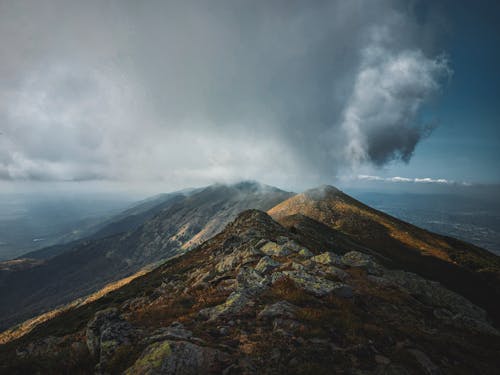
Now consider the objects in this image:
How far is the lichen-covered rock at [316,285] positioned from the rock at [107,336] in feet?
36.5

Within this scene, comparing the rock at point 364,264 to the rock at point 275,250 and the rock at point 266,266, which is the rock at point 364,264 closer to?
the rock at point 275,250

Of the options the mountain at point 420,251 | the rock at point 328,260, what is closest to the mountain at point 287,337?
the rock at point 328,260

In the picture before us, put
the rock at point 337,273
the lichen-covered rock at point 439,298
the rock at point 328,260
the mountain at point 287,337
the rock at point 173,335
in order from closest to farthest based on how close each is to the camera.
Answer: the mountain at point 287,337 → the rock at point 173,335 → the lichen-covered rock at point 439,298 → the rock at point 337,273 → the rock at point 328,260

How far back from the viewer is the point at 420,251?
112812mm

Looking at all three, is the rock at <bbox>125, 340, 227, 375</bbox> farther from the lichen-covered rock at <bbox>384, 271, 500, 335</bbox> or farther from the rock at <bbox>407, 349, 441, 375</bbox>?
the lichen-covered rock at <bbox>384, 271, 500, 335</bbox>

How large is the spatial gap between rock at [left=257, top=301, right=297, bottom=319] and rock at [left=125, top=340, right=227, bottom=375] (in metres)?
4.26

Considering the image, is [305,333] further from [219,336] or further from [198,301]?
[198,301]

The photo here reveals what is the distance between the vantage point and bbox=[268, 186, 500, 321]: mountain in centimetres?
8231

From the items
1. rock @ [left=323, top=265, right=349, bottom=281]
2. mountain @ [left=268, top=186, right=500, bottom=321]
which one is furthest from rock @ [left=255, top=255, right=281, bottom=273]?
mountain @ [left=268, top=186, right=500, bottom=321]

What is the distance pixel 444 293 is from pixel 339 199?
573 ft

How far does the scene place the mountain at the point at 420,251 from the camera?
82312 millimetres

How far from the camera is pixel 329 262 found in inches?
965

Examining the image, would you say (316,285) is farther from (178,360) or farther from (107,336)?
(107,336)

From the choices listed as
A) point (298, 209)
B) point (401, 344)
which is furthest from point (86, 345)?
point (298, 209)
